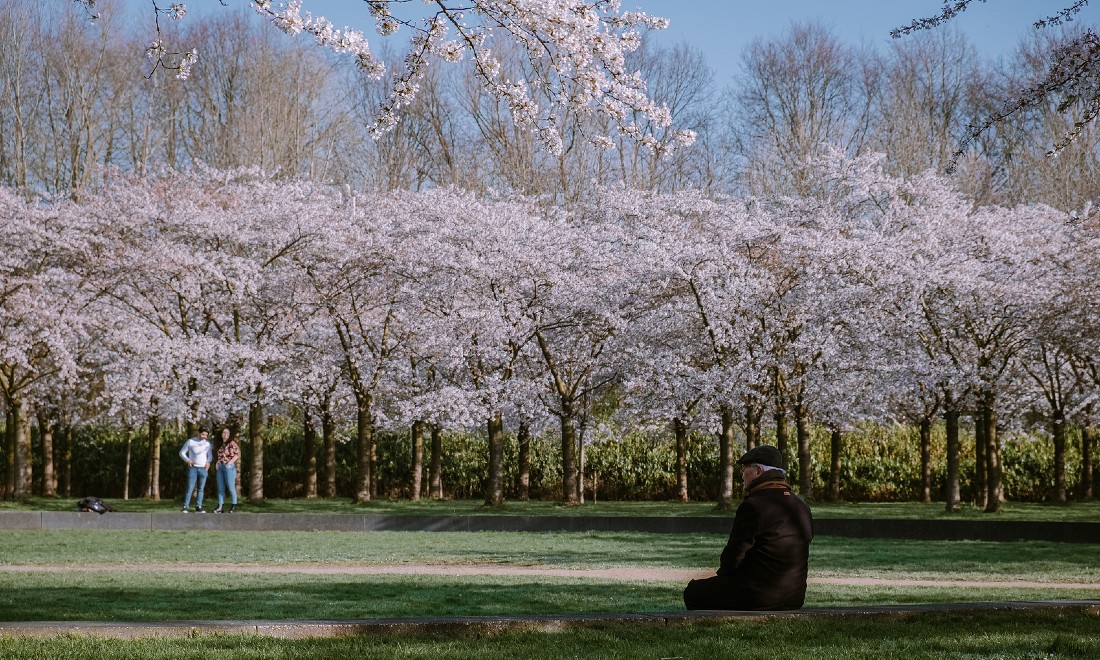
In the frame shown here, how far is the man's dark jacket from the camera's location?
22.2ft

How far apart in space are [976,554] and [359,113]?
129 ft

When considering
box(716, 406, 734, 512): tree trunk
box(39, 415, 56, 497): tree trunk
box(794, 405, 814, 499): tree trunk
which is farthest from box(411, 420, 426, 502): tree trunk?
box(39, 415, 56, 497): tree trunk

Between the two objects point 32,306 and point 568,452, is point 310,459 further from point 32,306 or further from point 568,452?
point 32,306

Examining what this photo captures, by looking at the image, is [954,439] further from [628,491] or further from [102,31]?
[102,31]

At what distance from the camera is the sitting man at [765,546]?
22.2ft

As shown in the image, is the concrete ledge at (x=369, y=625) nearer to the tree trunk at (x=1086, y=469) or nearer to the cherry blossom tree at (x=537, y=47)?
the cherry blossom tree at (x=537, y=47)

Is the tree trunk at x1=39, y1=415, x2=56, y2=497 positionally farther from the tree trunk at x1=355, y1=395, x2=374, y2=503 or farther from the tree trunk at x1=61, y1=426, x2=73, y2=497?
the tree trunk at x1=355, y1=395, x2=374, y2=503

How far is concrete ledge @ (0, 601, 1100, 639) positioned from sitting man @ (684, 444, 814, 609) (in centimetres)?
14

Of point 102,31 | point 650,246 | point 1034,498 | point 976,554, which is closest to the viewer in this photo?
point 976,554

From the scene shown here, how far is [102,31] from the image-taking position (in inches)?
1791

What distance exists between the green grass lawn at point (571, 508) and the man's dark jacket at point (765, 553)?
18.7 meters

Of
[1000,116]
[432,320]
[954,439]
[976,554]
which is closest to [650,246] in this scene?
[432,320]

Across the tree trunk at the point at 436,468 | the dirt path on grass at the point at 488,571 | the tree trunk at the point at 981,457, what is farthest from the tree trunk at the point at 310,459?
the dirt path on grass at the point at 488,571

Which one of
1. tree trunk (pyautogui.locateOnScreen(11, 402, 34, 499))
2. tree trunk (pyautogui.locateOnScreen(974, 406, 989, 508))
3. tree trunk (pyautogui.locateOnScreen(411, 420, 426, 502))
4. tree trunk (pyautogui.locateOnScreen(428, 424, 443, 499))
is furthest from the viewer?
tree trunk (pyautogui.locateOnScreen(428, 424, 443, 499))
